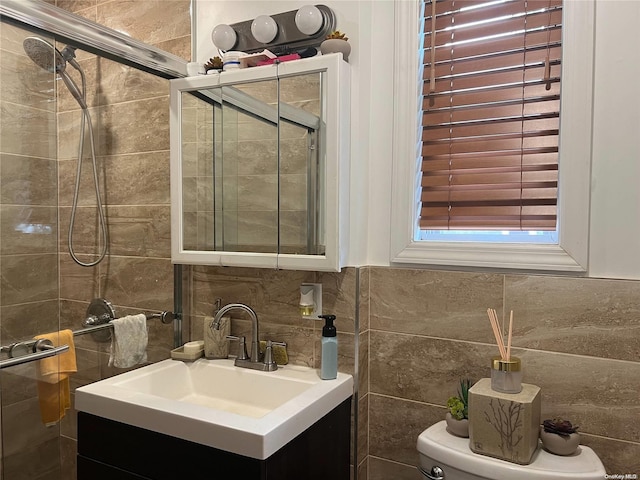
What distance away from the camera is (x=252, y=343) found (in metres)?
1.67

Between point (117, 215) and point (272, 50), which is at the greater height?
point (272, 50)

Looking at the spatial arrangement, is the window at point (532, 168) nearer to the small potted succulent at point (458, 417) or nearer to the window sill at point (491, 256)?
the window sill at point (491, 256)

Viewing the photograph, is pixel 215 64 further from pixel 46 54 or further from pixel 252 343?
pixel 252 343

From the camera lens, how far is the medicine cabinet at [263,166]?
152cm

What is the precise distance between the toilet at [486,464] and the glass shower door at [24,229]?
1096mm

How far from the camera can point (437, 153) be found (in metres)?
1.55

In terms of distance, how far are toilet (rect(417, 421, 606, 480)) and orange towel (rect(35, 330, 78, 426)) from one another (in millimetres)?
1038

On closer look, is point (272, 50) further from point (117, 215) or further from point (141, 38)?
point (117, 215)

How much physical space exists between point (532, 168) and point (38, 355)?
4.84 ft

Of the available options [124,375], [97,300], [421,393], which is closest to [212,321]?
[124,375]

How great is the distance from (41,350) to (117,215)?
674 millimetres

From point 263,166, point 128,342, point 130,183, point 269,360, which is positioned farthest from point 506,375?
point 130,183

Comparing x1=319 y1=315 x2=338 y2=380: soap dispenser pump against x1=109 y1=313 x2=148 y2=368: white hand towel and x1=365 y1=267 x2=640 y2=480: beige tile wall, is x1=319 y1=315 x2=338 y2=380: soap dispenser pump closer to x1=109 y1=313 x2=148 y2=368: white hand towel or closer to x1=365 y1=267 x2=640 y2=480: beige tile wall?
x1=365 y1=267 x2=640 y2=480: beige tile wall

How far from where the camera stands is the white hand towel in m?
1.68
